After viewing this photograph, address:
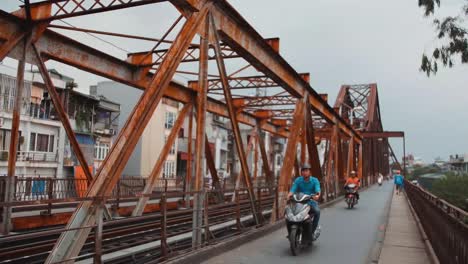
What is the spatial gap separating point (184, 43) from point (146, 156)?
30.3m

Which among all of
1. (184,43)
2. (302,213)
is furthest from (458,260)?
(184,43)

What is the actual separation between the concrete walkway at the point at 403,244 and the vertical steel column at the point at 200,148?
3.09 meters

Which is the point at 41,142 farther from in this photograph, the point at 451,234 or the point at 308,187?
the point at 451,234

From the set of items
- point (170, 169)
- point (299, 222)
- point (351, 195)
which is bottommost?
point (351, 195)

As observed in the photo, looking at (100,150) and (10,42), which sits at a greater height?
(10,42)

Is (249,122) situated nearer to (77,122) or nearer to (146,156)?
(77,122)

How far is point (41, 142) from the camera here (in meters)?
25.3

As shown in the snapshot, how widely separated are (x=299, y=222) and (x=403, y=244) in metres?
2.75

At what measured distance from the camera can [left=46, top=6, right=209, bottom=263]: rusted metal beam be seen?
444 cm

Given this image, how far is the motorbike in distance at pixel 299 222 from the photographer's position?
7.08 m

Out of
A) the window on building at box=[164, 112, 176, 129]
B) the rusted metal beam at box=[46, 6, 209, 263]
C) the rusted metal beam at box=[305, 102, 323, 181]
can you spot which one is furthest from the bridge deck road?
the window on building at box=[164, 112, 176, 129]

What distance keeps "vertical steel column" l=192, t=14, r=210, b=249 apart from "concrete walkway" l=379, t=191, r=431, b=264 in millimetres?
3093

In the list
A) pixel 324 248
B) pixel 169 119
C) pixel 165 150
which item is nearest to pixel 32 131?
pixel 169 119

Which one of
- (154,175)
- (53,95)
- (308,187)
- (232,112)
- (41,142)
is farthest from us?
(41,142)
